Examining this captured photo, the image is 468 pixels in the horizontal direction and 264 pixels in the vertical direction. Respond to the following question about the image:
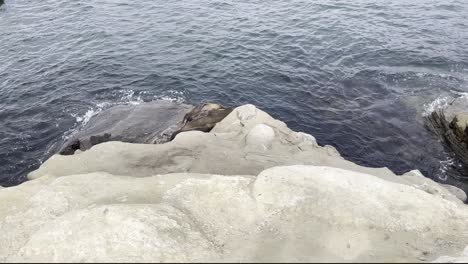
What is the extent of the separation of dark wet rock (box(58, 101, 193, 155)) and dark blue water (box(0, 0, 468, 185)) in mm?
1960

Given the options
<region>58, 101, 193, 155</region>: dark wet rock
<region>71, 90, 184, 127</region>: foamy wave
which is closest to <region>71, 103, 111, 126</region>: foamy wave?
<region>71, 90, 184, 127</region>: foamy wave

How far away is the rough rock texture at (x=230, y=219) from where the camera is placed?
833cm

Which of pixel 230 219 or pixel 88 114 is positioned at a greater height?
pixel 230 219

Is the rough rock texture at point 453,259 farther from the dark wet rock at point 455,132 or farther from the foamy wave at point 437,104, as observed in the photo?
the foamy wave at point 437,104

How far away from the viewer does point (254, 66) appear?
Result: 27016 mm

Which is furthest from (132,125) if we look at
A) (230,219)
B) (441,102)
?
(441,102)

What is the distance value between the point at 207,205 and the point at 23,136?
49.6ft

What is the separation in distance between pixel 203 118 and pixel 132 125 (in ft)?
12.3

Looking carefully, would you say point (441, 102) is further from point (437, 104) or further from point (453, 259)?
point (453, 259)

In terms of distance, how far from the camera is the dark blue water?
2142cm

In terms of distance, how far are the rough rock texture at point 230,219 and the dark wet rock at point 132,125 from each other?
6.50 m

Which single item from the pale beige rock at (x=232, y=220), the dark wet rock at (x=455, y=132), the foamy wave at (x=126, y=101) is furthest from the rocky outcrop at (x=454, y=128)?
the foamy wave at (x=126, y=101)

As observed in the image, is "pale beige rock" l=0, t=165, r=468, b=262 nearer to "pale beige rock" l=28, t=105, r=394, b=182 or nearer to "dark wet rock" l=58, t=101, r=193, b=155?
"pale beige rock" l=28, t=105, r=394, b=182

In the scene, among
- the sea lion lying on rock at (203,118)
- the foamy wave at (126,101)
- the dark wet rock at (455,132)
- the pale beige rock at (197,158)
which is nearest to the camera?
the pale beige rock at (197,158)
